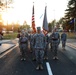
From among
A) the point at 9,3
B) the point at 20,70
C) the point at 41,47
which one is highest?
the point at 9,3

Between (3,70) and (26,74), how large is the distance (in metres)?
1.56

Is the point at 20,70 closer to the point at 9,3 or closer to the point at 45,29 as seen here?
the point at 45,29

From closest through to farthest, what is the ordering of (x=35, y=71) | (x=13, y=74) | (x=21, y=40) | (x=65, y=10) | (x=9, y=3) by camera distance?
(x=13, y=74), (x=35, y=71), (x=21, y=40), (x=9, y=3), (x=65, y=10)

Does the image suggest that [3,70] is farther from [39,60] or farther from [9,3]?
[9,3]

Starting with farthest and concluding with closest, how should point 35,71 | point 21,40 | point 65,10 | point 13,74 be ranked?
point 65,10 → point 21,40 → point 35,71 → point 13,74

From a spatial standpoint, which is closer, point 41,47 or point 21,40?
point 41,47

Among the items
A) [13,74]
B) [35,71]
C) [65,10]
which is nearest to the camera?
[13,74]

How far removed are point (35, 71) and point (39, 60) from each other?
69cm

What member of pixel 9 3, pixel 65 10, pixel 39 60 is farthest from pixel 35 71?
pixel 65 10

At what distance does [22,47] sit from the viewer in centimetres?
1772

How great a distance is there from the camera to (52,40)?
18094 millimetres

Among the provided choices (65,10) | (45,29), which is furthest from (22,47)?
(65,10)

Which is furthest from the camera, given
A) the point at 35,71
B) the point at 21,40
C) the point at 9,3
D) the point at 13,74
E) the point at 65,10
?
the point at 65,10

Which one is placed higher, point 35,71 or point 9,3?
point 9,3
